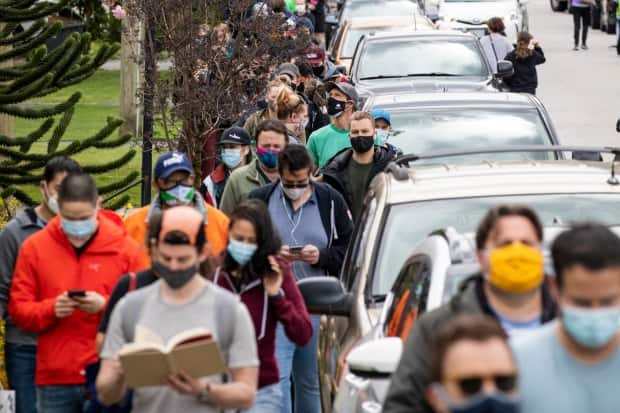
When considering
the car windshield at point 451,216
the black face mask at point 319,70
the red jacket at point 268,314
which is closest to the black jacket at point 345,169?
the car windshield at point 451,216

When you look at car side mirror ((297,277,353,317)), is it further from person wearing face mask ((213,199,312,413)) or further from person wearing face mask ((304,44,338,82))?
person wearing face mask ((304,44,338,82))

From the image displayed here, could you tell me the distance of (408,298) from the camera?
6824 millimetres

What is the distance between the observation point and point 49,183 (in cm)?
828

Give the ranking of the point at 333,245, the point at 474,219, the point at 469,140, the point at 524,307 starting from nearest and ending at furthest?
the point at 524,307 < the point at 474,219 < the point at 333,245 < the point at 469,140

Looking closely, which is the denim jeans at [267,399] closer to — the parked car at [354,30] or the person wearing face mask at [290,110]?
the person wearing face mask at [290,110]

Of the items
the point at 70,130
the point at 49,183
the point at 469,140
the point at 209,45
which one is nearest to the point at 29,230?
the point at 49,183

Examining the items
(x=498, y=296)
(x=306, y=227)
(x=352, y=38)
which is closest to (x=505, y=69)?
(x=352, y=38)

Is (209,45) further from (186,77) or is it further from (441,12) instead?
(441,12)

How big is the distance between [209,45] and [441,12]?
2021 cm

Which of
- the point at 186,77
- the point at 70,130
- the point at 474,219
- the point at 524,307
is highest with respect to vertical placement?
the point at 524,307

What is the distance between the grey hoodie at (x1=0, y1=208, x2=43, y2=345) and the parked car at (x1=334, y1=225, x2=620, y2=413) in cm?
183

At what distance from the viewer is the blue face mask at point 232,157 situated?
1138 centimetres

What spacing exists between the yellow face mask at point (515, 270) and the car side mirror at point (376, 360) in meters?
0.95

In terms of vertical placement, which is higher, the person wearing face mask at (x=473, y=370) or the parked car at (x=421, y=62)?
the person wearing face mask at (x=473, y=370)
